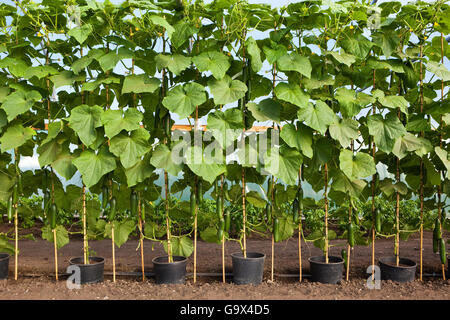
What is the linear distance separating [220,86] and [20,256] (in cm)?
337

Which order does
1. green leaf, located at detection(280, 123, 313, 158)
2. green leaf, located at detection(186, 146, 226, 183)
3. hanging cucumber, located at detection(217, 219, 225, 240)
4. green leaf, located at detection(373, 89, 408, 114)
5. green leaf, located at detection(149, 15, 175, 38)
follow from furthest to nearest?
hanging cucumber, located at detection(217, 219, 225, 240) < green leaf, located at detection(373, 89, 408, 114) < green leaf, located at detection(280, 123, 313, 158) < green leaf, located at detection(186, 146, 226, 183) < green leaf, located at detection(149, 15, 175, 38)

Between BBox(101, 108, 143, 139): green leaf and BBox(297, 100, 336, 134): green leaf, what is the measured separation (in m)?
1.15

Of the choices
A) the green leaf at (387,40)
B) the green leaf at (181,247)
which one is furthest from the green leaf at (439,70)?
the green leaf at (181,247)

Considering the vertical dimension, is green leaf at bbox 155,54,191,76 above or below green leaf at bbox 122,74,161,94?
above

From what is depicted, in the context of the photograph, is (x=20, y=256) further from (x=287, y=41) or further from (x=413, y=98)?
(x=413, y=98)

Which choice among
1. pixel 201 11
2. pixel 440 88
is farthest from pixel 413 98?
pixel 201 11

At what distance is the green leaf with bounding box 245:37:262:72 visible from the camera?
2701 mm

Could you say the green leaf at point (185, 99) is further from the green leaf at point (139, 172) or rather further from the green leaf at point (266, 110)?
the green leaf at point (139, 172)

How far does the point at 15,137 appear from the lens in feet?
9.64

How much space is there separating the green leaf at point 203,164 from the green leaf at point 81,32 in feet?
3.51

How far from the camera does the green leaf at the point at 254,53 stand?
2701mm

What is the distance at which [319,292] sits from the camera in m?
2.89

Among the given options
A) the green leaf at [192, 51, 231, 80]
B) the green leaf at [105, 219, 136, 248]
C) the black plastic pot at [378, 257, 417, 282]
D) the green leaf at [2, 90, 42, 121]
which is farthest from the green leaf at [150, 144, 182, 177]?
the black plastic pot at [378, 257, 417, 282]

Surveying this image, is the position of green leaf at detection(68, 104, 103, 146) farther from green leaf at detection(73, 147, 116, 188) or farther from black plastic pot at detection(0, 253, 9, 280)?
black plastic pot at detection(0, 253, 9, 280)
